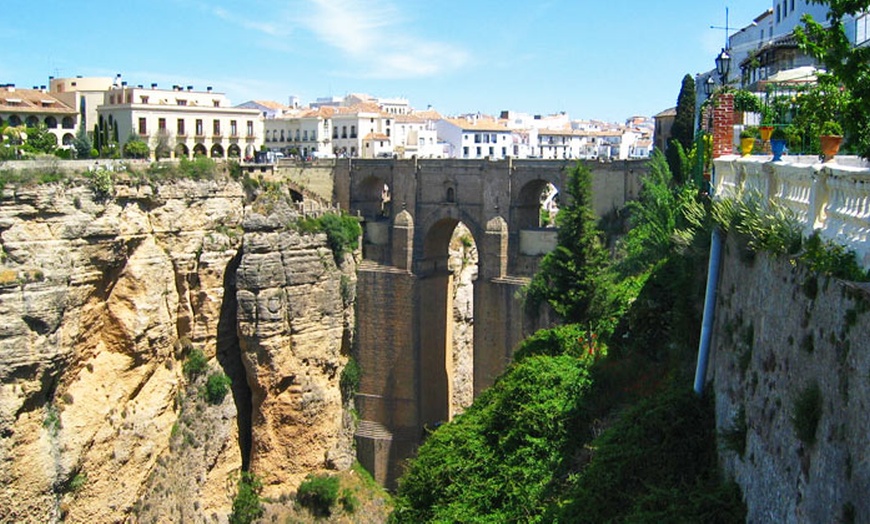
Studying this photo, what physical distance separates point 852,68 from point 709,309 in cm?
497

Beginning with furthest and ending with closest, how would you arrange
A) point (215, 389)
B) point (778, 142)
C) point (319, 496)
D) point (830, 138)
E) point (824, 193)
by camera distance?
point (319, 496)
point (215, 389)
point (778, 142)
point (830, 138)
point (824, 193)

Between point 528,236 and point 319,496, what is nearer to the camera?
point 319,496

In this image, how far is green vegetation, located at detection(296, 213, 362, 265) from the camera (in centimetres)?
3578

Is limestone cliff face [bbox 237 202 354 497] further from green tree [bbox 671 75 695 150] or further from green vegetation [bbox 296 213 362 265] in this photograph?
green tree [bbox 671 75 695 150]

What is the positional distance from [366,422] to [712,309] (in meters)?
26.1

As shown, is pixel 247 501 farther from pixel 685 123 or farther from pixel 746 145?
pixel 746 145

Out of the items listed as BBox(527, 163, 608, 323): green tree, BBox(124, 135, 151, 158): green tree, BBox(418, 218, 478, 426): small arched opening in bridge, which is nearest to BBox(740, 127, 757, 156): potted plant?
BBox(527, 163, 608, 323): green tree

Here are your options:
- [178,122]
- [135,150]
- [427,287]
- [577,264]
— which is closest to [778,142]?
[577,264]

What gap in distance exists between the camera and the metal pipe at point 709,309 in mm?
12484

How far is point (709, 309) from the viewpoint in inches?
496

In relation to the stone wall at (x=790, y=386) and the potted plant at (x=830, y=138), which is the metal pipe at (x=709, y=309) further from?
the potted plant at (x=830, y=138)

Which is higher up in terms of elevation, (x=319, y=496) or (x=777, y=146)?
(x=777, y=146)

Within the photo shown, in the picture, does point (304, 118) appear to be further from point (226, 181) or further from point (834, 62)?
point (834, 62)

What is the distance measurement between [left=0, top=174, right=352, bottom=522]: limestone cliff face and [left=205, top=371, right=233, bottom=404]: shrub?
29 cm
